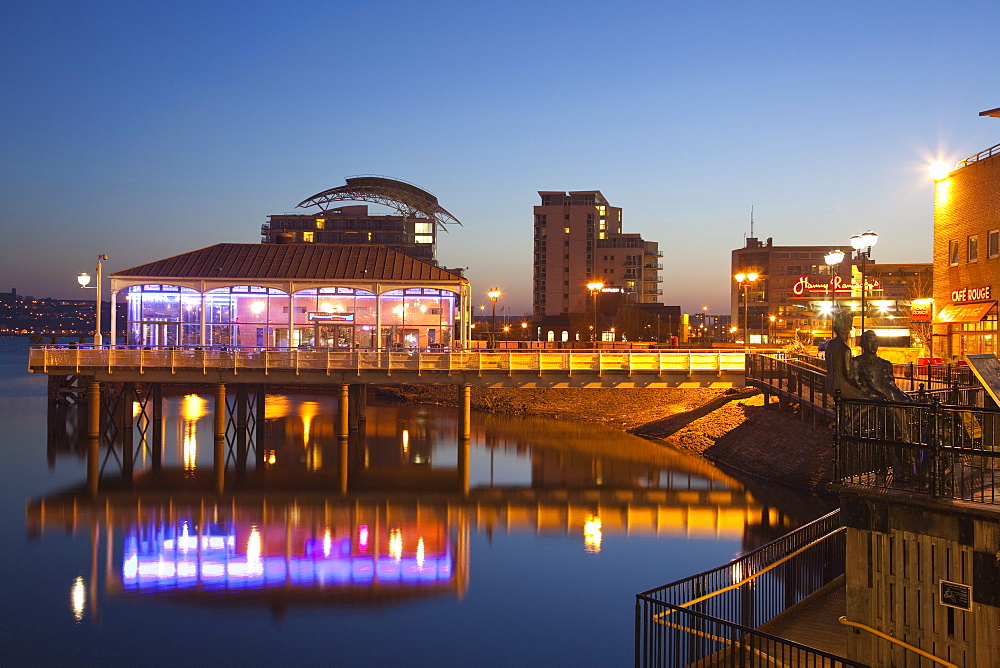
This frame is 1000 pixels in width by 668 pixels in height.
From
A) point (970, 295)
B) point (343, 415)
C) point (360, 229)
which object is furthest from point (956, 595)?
point (360, 229)

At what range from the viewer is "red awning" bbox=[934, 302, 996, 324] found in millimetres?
31378

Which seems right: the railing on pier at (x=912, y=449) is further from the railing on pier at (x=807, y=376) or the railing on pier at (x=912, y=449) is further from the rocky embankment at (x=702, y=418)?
the rocky embankment at (x=702, y=418)

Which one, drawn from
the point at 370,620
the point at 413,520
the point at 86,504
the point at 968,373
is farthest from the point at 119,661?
the point at 968,373

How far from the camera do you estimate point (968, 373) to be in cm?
2511

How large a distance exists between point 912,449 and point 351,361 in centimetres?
3223

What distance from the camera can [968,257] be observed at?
33.9 metres

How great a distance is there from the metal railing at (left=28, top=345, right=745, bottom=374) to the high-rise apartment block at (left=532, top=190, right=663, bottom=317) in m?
94.9

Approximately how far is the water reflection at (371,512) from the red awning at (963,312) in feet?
34.2

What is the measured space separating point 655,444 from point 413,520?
65.0 feet

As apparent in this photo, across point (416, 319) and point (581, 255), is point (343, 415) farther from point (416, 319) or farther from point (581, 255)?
point (581, 255)

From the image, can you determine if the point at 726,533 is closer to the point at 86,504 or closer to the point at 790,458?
the point at 790,458

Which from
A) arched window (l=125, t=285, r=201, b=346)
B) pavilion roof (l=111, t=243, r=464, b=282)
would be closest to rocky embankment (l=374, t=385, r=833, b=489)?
pavilion roof (l=111, t=243, r=464, b=282)

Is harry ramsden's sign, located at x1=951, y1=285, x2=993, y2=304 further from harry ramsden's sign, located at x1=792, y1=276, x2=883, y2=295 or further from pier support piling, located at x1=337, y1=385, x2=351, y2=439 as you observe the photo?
pier support piling, located at x1=337, y1=385, x2=351, y2=439

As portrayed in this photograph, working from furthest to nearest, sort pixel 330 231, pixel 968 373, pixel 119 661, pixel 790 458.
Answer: pixel 330 231
pixel 790 458
pixel 968 373
pixel 119 661
